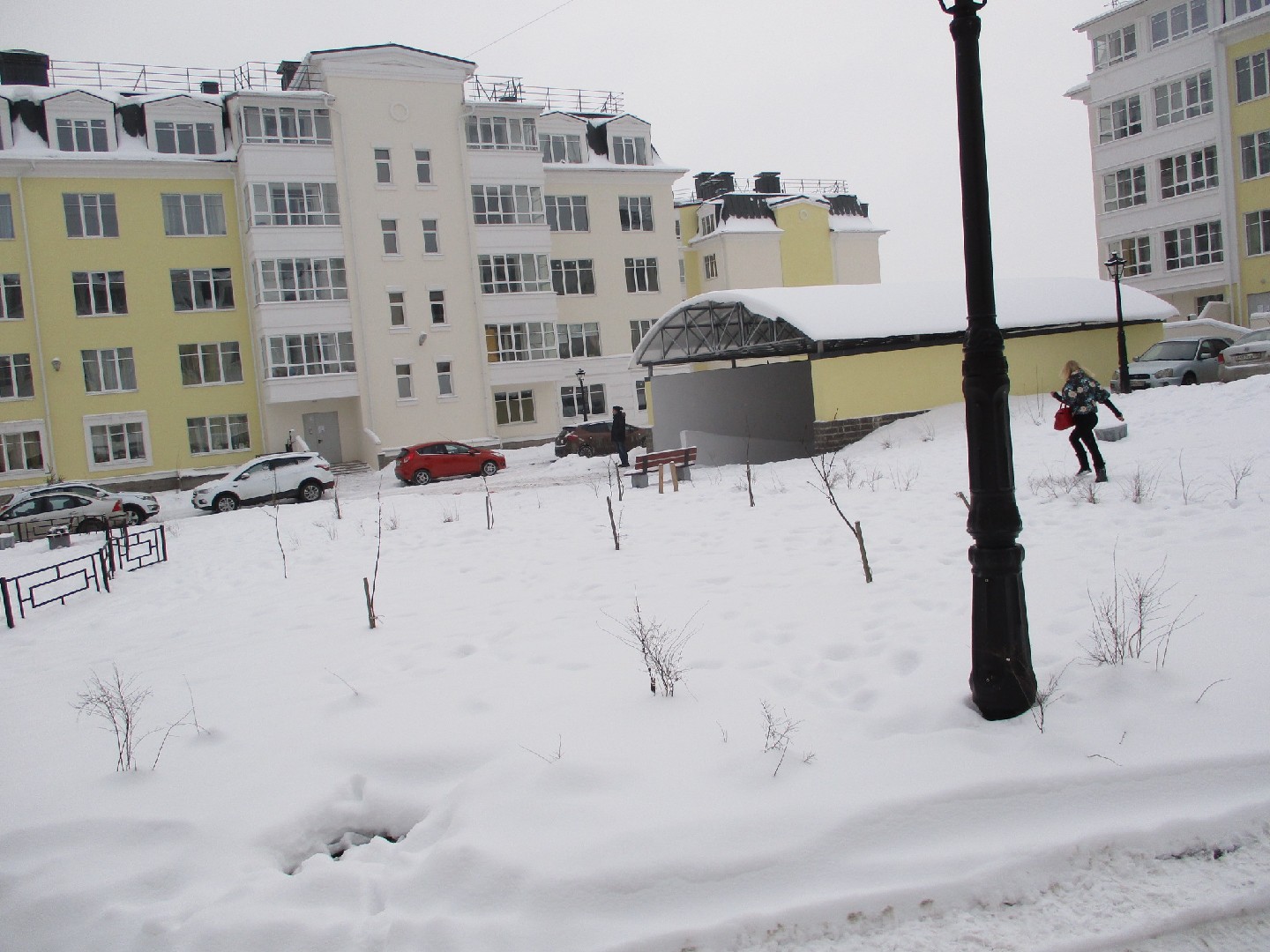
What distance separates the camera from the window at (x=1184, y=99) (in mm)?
37875

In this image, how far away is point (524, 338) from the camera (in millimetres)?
41531

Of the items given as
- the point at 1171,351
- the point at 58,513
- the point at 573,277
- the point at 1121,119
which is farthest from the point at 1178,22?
the point at 58,513

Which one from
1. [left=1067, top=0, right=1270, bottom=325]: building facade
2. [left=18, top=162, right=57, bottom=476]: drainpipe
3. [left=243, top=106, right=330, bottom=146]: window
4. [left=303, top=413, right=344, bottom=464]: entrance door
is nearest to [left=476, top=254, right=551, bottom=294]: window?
[left=243, top=106, right=330, bottom=146]: window

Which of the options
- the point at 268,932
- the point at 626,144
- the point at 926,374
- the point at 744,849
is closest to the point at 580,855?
the point at 744,849

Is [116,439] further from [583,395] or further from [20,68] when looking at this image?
[583,395]

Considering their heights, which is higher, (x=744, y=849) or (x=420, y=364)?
(x=420, y=364)

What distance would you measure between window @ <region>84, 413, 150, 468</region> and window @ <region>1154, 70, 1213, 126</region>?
4321 cm

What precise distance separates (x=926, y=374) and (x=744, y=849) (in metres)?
21.1

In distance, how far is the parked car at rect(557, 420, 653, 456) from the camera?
34250 mm

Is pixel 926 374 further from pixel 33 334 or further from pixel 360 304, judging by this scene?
pixel 33 334

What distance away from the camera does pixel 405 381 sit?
39750 millimetres

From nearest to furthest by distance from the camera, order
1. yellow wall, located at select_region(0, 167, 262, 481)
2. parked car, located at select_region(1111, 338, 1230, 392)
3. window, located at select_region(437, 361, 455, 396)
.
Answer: parked car, located at select_region(1111, 338, 1230, 392), yellow wall, located at select_region(0, 167, 262, 481), window, located at select_region(437, 361, 455, 396)

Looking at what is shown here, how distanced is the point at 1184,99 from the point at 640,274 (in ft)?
79.1

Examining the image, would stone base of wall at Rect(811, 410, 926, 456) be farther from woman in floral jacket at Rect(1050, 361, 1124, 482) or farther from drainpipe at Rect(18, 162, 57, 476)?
drainpipe at Rect(18, 162, 57, 476)
